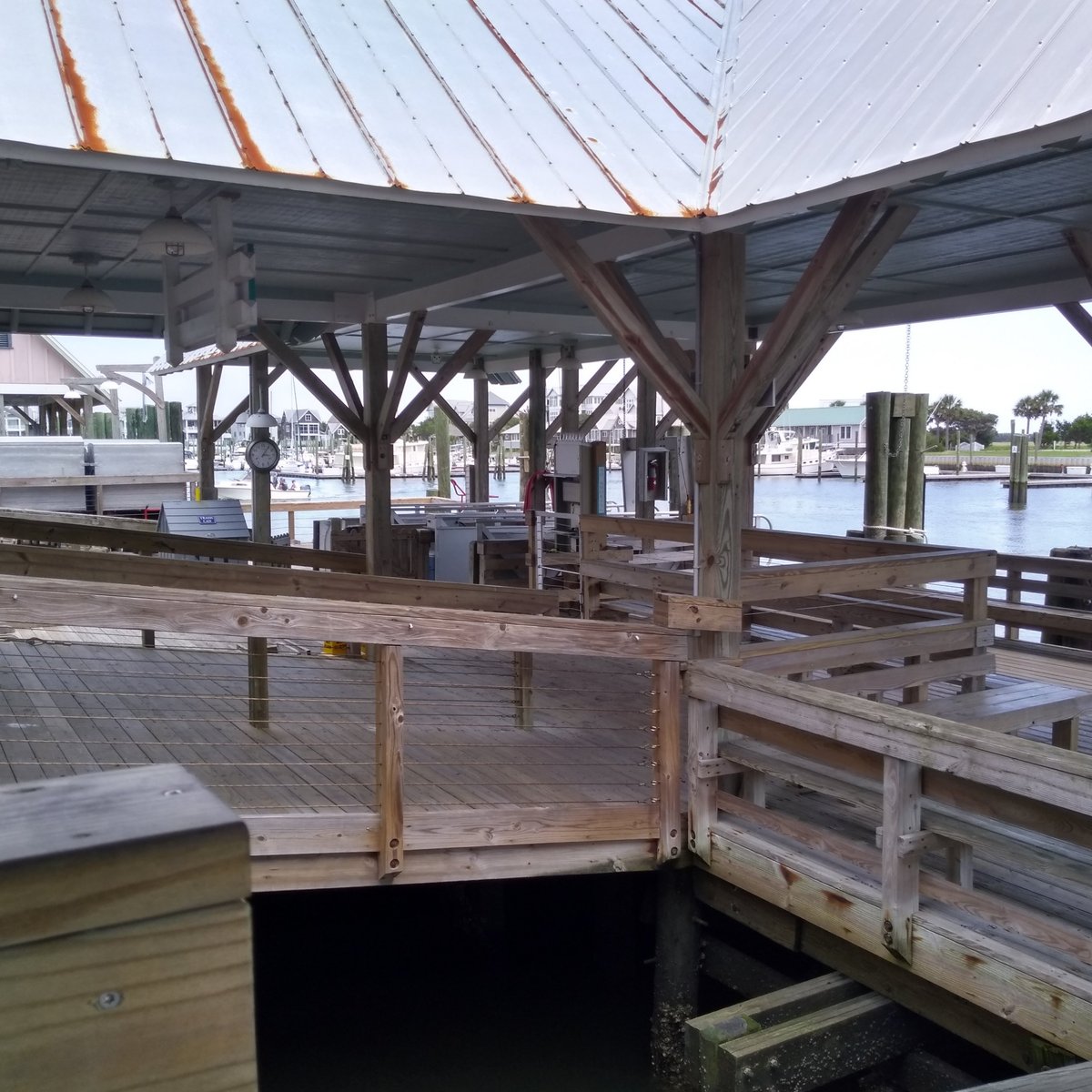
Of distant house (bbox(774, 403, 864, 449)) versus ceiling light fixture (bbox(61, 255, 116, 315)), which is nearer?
ceiling light fixture (bbox(61, 255, 116, 315))

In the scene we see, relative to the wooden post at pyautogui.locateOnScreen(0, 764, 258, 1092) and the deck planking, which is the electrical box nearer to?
the deck planking

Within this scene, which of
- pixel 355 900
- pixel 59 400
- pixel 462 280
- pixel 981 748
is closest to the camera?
pixel 981 748

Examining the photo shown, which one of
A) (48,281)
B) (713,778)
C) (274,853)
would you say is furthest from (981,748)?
(48,281)

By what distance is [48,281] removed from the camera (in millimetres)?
8992

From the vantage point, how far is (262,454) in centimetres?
1498

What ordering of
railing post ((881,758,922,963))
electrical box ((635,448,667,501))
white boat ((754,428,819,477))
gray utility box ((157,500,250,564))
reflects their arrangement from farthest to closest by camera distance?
white boat ((754,428,819,477)) → gray utility box ((157,500,250,564)) → electrical box ((635,448,667,501)) → railing post ((881,758,922,963))

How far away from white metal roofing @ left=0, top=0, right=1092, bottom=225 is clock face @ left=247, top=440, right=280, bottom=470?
9426 mm

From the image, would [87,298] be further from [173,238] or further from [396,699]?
[396,699]

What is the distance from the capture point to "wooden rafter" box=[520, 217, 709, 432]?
506cm


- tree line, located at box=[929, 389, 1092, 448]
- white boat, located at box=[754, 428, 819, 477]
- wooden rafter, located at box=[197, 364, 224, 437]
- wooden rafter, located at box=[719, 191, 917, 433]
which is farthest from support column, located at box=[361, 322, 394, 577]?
tree line, located at box=[929, 389, 1092, 448]

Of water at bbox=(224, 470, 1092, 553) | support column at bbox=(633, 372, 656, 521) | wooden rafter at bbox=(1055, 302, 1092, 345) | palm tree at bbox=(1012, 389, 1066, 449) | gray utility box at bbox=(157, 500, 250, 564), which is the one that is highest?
palm tree at bbox=(1012, 389, 1066, 449)

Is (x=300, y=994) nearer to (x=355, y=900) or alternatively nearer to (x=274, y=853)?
(x=355, y=900)

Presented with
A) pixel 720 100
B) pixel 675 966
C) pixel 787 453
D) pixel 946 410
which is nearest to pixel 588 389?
pixel 720 100

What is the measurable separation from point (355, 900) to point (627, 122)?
4456 mm
